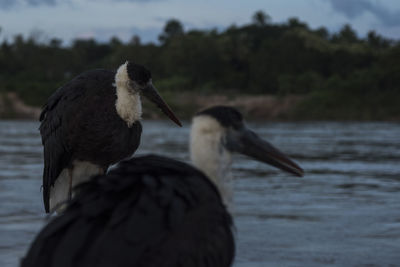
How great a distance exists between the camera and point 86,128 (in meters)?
5.67

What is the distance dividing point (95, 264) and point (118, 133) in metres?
2.70

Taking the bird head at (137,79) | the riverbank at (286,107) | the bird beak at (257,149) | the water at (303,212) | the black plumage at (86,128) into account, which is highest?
the bird head at (137,79)

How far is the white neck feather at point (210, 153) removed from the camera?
3.59 metres

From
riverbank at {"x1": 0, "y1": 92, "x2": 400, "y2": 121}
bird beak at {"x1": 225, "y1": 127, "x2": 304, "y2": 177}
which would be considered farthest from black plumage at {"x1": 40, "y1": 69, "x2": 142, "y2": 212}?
riverbank at {"x1": 0, "y1": 92, "x2": 400, "y2": 121}

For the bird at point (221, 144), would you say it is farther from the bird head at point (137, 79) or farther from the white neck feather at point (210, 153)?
the bird head at point (137, 79)

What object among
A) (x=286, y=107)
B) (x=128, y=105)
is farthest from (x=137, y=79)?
(x=286, y=107)

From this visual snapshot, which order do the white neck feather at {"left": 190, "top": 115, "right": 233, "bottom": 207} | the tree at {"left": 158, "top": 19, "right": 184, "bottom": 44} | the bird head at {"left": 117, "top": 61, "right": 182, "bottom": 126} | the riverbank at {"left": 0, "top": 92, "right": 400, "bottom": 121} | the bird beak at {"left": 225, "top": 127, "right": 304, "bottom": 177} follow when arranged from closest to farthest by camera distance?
the white neck feather at {"left": 190, "top": 115, "right": 233, "bottom": 207} < the bird beak at {"left": 225, "top": 127, "right": 304, "bottom": 177} < the bird head at {"left": 117, "top": 61, "right": 182, "bottom": 126} < the riverbank at {"left": 0, "top": 92, "right": 400, "bottom": 121} < the tree at {"left": 158, "top": 19, "right": 184, "bottom": 44}

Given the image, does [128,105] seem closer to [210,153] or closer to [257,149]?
[257,149]

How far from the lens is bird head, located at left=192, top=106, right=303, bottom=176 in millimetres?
3607

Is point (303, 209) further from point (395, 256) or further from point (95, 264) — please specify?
point (95, 264)

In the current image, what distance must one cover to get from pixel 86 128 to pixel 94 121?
108 millimetres

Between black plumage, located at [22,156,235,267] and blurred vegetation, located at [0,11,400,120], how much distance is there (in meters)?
38.8

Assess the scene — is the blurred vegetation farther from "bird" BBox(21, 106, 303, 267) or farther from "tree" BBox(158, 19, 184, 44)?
"bird" BBox(21, 106, 303, 267)

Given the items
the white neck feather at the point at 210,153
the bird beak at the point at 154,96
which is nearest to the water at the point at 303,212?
the bird beak at the point at 154,96
